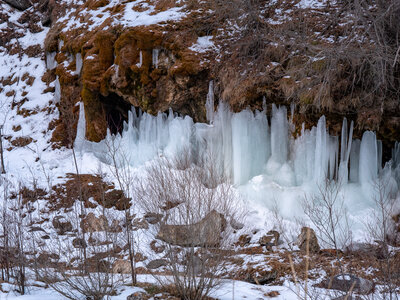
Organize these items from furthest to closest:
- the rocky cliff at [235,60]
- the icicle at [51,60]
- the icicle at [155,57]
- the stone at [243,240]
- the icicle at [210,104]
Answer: the icicle at [51,60]
the icicle at [155,57]
the icicle at [210,104]
the stone at [243,240]
the rocky cliff at [235,60]

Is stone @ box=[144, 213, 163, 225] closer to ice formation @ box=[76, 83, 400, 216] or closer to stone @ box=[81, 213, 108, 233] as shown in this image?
stone @ box=[81, 213, 108, 233]

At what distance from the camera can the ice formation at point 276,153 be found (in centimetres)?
854

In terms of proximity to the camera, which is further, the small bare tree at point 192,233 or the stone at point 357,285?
the stone at point 357,285

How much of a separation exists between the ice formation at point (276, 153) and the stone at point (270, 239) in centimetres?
79

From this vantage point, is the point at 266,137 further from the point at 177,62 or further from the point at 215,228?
the point at 215,228

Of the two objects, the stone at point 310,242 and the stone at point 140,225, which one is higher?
the stone at point 140,225

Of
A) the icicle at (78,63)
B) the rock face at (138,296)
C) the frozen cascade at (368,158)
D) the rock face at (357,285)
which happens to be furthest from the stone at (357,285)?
the icicle at (78,63)

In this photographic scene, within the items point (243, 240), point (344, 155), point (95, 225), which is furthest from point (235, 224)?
point (344, 155)

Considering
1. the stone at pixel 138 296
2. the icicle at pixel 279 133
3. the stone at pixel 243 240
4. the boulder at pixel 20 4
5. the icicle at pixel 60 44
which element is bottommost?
the stone at pixel 243 240

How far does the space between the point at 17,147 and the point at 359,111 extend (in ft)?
43.3

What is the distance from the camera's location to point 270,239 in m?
8.69

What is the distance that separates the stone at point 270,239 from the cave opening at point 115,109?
6.84m

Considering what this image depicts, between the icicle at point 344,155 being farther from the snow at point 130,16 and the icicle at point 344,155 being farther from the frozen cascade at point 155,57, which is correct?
the snow at point 130,16

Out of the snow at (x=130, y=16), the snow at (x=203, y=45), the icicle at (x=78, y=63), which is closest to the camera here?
the snow at (x=203, y=45)
